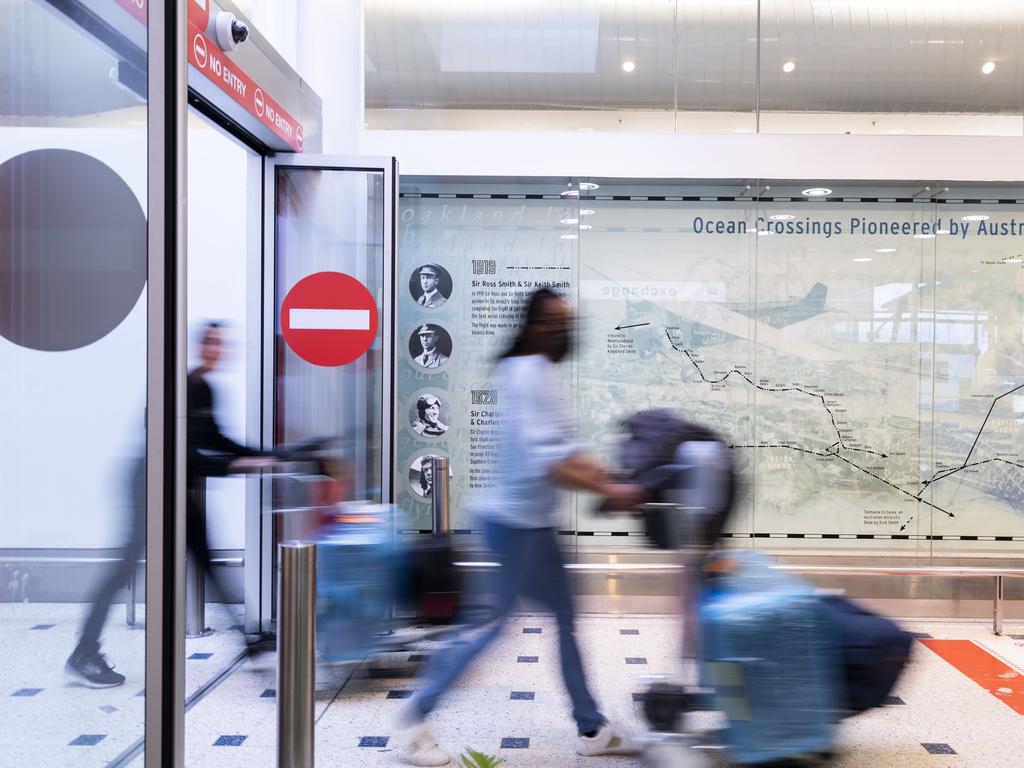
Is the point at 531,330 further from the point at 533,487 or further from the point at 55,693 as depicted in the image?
the point at 55,693

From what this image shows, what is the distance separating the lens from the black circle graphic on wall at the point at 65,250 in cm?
173

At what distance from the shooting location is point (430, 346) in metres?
6.68

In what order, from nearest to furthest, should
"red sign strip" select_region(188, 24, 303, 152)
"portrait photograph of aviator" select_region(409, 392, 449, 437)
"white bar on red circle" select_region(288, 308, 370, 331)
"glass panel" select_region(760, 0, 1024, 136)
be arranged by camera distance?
"red sign strip" select_region(188, 24, 303, 152) → "white bar on red circle" select_region(288, 308, 370, 331) → "glass panel" select_region(760, 0, 1024, 136) → "portrait photograph of aviator" select_region(409, 392, 449, 437)

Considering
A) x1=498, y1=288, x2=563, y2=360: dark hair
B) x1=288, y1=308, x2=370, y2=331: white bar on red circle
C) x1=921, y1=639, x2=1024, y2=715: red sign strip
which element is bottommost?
x1=921, y1=639, x2=1024, y2=715: red sign strip

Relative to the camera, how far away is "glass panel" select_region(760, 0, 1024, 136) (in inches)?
257

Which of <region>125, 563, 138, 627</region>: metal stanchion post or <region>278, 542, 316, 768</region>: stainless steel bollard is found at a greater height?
<region>125, 563, 138, 627</region>: metal stanchion post

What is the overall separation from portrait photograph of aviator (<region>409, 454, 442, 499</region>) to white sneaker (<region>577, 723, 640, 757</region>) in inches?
130

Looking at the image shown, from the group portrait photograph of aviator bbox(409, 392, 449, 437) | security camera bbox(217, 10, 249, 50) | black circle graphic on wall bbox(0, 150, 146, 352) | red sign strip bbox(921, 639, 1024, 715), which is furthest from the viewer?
portrait photograph of aviator bbox(409, 392, 449, 437)

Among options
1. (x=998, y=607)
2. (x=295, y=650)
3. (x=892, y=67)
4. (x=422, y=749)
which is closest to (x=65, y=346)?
(x=295, y=650)

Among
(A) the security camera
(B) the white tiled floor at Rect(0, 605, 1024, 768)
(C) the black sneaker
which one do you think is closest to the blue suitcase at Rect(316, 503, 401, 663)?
(B) the white tiled floor at Rect(0, 605, 1024, 768)

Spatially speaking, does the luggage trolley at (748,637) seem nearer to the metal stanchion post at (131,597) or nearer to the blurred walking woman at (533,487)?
the blurred walking woman at (533,487)

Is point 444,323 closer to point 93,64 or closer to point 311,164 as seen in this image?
point 311,164

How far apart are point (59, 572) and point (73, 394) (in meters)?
0.39

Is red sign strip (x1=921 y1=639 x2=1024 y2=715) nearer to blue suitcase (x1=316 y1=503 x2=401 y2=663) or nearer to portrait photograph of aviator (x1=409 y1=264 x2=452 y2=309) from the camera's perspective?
blue suitcase (x1=316 y1=503 x2=401 y2=663)
